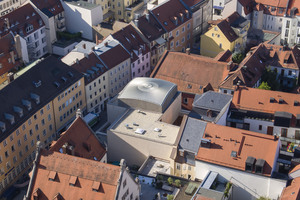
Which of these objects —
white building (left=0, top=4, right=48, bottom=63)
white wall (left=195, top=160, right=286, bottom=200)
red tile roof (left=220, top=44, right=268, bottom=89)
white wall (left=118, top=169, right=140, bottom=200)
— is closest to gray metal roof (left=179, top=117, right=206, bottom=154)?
white wall (left=195, top=160, right=286, bottom=200)

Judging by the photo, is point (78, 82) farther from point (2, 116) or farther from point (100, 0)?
point (100, 0)

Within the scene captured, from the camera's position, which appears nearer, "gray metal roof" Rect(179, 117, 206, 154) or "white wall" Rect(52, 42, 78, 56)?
"gray metal roof" Rect(179, 117, 206, 154)

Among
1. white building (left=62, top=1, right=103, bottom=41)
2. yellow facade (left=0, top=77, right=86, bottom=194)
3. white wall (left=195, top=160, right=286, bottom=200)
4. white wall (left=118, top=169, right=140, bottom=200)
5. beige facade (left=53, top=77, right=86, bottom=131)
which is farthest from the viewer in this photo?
white building (left=62, top=1, right=103, bottom=41)

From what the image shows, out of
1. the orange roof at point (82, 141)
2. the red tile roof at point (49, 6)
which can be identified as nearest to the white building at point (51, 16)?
the red tile roof at point (49, 6)

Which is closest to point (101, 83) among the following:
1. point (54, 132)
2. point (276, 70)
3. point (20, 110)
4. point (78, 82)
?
point (78, 82)

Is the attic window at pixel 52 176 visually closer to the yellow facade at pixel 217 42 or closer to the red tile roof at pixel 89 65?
the red tile roof at pixel 89 65

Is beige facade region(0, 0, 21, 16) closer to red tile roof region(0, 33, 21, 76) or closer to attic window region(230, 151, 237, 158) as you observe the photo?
red tile roof region(0, 33, 21, 76)

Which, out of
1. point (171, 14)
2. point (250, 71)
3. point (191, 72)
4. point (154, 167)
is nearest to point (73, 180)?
point (154, 167)
